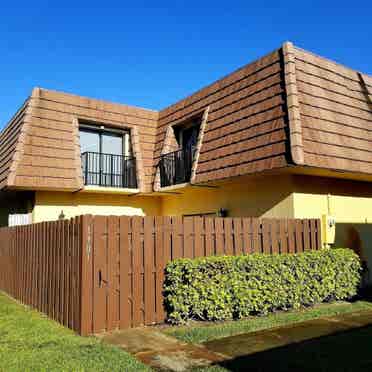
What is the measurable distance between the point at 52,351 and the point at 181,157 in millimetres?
9210

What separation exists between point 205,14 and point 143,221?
7.49 meters

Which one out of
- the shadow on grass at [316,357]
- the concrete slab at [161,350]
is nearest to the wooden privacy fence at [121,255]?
the concrete slab at [161,350]

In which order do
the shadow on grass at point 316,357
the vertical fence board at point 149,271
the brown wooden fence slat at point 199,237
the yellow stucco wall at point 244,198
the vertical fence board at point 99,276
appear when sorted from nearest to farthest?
1. the shadow on grass at point 316,357
2. the vertical fence board at point 99,276
3. the vertical fence board at point 149,271
4. the brown wooden fence slat at point 199,237
5. the yellow stucco wall at point 244,198

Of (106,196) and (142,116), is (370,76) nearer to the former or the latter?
(142,116)

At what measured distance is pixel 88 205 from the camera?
1399cm

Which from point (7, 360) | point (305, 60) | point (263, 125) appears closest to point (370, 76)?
point (305, 60)

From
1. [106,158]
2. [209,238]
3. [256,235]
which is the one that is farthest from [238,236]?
[106,158]

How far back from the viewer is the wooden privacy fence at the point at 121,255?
6500 millimetres

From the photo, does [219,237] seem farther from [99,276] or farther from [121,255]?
[99,276]

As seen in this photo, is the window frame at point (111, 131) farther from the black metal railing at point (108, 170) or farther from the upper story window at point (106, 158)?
the black metal railing at point (108, 170)

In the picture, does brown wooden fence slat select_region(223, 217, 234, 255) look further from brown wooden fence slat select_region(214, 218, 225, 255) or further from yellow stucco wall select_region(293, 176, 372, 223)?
yellow stucco wall select_region(293, 176, 372, 223)

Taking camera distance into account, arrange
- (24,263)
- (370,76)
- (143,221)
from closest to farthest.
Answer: (143,221)
(24,263)
(370,76)

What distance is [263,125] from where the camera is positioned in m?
10.2

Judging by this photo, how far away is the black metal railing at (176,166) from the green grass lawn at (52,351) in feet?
23.3
